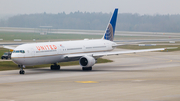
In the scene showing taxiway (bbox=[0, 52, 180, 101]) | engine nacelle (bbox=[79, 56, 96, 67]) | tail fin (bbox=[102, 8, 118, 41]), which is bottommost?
taxiway (bbox=[0, 52, 180, 101])

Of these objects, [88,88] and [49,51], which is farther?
[49,51]

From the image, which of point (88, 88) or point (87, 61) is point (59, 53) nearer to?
point (87, 61)

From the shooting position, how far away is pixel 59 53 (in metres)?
45.8

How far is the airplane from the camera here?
4141 centimetres

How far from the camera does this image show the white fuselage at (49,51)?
41.2 m

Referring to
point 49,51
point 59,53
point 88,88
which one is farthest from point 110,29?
point 88,88

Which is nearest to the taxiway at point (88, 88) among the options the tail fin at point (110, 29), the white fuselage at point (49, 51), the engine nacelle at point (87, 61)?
the white fuselage at point (49, 51)

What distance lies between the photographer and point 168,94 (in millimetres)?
26859

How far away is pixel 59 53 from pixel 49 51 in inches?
79.9

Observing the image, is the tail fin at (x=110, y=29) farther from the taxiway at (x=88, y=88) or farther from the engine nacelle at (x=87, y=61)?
the taxiway at (x=88, y=88)

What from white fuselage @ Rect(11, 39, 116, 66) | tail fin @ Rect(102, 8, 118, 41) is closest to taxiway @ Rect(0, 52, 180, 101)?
white fuselage @ Rect(11, 39, 116, 66)

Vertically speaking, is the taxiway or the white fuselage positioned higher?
the white fuselage

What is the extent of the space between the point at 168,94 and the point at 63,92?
30.2 feet

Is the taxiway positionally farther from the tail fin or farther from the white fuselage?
the tail fin
